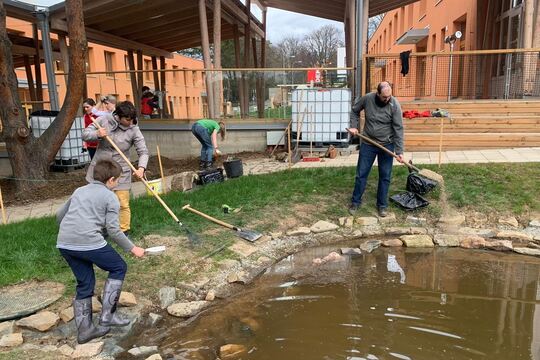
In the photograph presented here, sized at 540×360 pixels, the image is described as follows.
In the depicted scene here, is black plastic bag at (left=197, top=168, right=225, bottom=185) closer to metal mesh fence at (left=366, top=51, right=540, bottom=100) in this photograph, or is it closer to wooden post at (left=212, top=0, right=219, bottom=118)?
wooden post at (left=212, top=0, right=219, bottom=118)

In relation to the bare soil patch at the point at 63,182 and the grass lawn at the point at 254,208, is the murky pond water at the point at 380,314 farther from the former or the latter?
the bare soil patch at the point at 63,182

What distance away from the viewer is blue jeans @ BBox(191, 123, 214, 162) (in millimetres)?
8531

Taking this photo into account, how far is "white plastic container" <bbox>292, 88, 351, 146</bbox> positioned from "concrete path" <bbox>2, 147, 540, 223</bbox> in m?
0.62

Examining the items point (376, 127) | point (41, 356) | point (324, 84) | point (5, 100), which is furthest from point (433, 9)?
point (41, 356)

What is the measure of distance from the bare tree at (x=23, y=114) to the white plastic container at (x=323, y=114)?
4.61 m

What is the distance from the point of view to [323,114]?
33.4ft

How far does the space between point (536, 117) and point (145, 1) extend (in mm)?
10188

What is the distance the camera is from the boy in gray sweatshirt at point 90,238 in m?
3.21

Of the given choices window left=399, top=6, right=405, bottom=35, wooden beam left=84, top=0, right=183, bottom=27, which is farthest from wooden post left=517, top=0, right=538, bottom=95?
window left=399, top=6, right=405, bottom=35

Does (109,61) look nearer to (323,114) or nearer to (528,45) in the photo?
(323,114)

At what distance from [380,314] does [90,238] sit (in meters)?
2.40

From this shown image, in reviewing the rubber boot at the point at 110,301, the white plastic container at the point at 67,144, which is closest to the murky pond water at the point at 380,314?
the rubber boot at the point at 110,301

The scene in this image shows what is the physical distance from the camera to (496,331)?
11.2ft

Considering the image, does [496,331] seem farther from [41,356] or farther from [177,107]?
[177,107]
